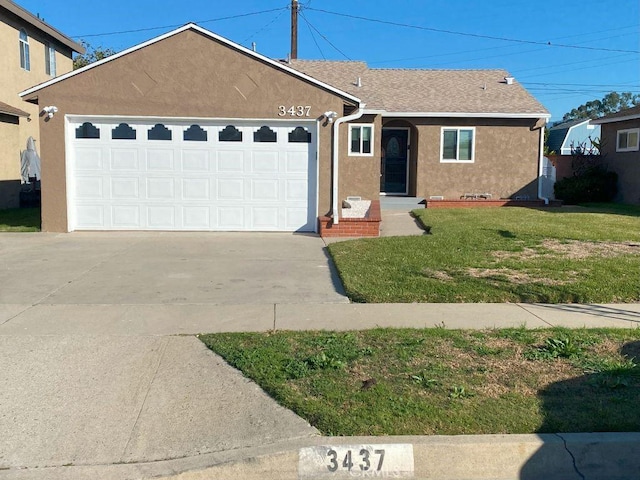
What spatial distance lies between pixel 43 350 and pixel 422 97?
17580mm

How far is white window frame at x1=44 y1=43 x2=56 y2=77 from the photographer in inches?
1003

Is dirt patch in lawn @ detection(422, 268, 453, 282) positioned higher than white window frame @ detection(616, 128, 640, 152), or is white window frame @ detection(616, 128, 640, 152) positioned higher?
white window frame @ detection(616, 128, 640, 152)

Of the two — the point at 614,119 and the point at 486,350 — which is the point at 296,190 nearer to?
the point at 486,350

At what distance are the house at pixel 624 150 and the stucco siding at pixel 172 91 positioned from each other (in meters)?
13.1

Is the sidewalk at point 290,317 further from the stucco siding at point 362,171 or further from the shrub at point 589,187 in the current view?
the shrub at point 589,187

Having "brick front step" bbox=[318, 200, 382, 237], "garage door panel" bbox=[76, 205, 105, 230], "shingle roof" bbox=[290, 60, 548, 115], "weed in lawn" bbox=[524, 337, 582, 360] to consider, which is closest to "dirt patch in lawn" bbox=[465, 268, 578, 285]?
"weed in lawn" bbox=[524, 337, 582, 360]

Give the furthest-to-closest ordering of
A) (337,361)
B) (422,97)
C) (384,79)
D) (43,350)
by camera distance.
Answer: (384,79) < (422,97) < (43,350) < (337,361)

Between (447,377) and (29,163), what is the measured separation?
68.0 feet

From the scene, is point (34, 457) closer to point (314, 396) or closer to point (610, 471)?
point (314, 396)

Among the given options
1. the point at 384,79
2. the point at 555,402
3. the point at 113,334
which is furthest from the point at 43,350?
the point at 384,79

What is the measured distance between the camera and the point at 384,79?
907 inches

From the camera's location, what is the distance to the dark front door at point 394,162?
21.9 metres

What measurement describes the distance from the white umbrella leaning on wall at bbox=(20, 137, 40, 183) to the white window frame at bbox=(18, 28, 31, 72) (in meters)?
2.98

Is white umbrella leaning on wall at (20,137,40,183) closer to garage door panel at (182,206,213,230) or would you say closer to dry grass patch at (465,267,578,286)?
garage door panel at (182,206,213,230)
